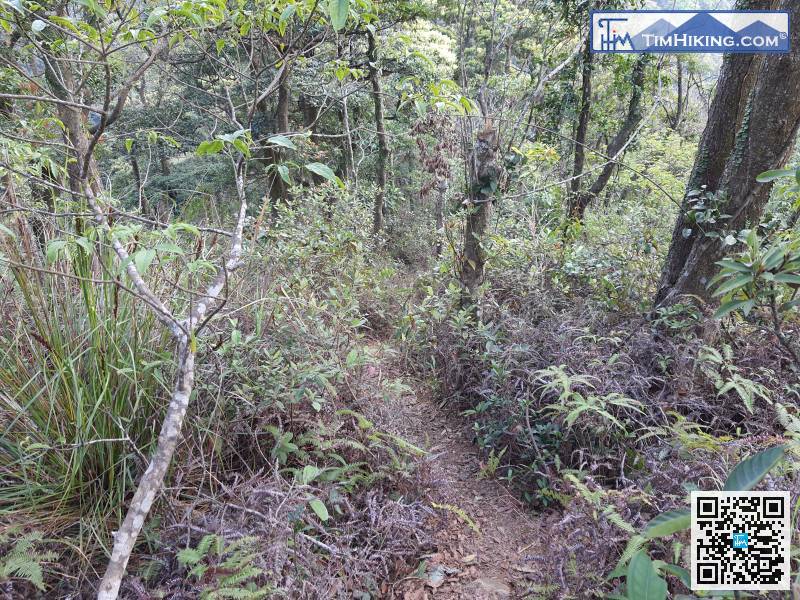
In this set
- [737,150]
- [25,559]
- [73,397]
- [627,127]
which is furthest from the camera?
[627,127]

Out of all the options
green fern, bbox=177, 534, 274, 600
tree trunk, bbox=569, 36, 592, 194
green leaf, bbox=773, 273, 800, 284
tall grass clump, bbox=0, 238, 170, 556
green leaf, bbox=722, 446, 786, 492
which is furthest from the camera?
tree trunk, bbox=569, 36, 592, 194

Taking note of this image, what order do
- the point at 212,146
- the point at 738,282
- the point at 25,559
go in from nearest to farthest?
the point at 738,282 → the point at 212,146 → the point at 25,559

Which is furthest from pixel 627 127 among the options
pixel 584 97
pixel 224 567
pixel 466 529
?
pixel 224 567

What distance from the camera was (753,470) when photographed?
1.34 meters

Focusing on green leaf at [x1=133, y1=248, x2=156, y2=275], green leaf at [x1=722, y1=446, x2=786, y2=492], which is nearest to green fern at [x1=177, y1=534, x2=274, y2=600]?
green leaf at [x1=133, y1=248, x2=156, y2=275]

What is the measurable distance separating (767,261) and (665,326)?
2467 millimetres

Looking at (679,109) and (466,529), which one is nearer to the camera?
(466,529)

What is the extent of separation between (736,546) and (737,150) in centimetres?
299

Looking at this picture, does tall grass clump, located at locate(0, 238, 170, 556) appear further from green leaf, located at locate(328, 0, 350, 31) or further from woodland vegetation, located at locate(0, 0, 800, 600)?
green leaf, located at locate(328, 0, 350, 31)

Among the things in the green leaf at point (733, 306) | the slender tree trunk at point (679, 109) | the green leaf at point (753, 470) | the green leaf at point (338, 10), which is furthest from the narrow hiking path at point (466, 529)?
the slender tree trunk at point (679, 109)

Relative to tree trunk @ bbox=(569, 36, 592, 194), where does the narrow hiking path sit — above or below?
below

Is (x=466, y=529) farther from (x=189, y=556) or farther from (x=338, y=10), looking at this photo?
(x=338, y=10)

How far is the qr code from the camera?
1.54 meters

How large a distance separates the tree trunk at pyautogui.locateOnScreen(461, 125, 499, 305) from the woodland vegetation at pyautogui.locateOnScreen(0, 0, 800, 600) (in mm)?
32
